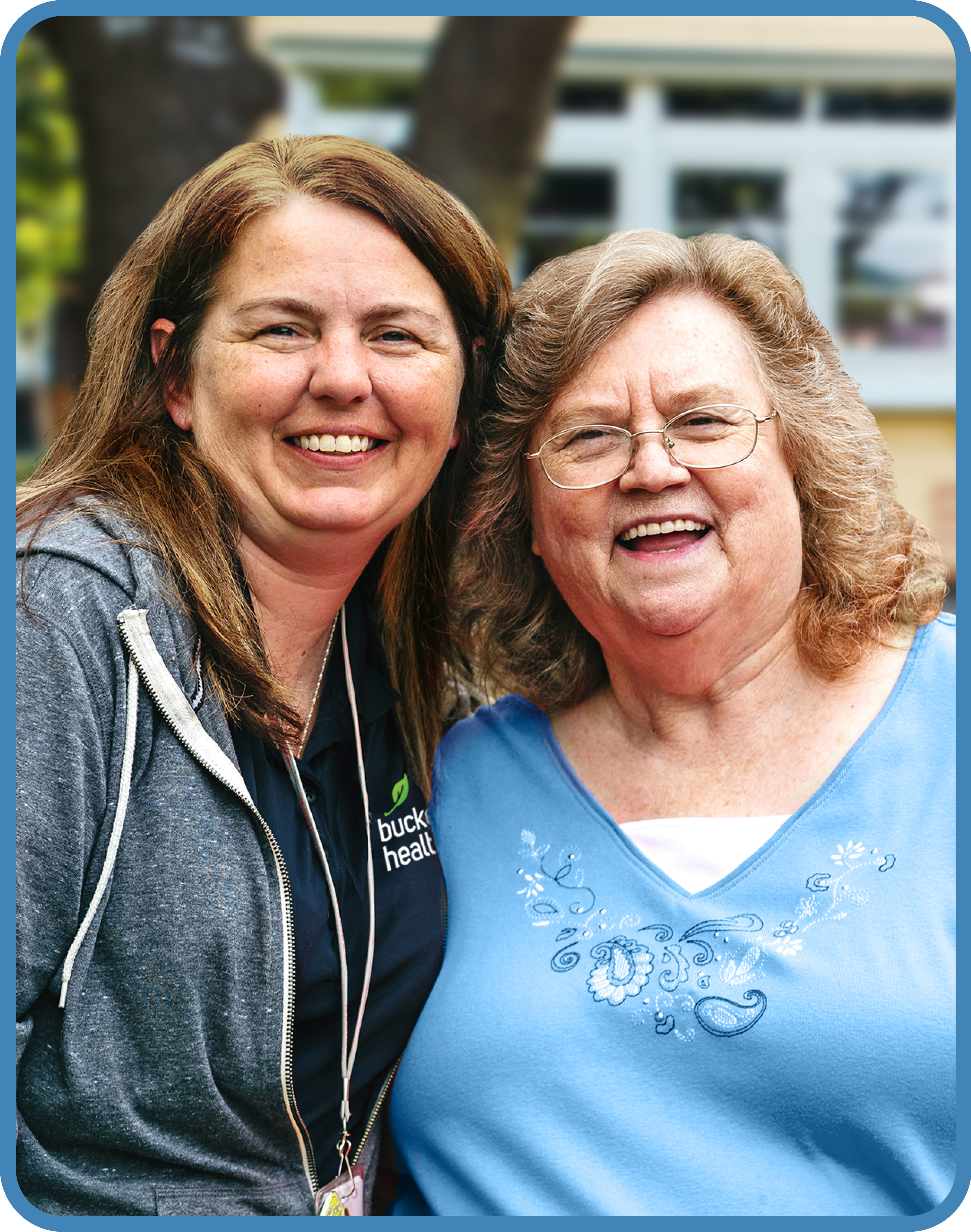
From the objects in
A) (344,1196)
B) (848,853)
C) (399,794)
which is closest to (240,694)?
(399,794)

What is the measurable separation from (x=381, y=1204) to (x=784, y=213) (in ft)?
24.2

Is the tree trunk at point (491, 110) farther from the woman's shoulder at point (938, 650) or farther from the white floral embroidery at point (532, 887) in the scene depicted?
the white floral embroidery at point (532, 887)

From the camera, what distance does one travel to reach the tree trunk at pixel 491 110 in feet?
14.7

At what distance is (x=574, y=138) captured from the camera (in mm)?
7363

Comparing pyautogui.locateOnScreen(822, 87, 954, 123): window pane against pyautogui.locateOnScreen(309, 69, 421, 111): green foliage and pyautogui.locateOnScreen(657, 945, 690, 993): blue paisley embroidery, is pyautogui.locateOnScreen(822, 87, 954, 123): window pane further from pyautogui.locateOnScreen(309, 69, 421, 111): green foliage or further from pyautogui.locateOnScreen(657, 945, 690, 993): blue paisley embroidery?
pyautogui.locateOnScreen(657, 945, 690, 993): blue paisley embroidery

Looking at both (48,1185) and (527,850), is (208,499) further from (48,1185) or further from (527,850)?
(48,1185)

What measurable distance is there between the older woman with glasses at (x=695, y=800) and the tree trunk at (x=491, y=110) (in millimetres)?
2510

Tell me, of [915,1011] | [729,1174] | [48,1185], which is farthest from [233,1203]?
[915,1011]

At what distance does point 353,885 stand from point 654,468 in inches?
37.1

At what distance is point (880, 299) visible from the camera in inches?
318

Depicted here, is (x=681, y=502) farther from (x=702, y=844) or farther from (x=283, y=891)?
(x=283, y=891)

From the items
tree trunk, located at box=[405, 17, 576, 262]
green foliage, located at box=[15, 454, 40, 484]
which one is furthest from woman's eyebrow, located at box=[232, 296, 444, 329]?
tree trunk, located at box=[405, 17, 576, 262]

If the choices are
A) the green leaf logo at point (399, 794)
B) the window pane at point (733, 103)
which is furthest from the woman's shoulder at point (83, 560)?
the window pane at point (733, 103)

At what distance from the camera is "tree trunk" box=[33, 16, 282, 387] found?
14.6 ft
